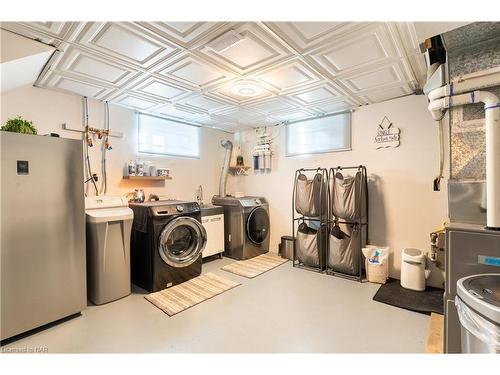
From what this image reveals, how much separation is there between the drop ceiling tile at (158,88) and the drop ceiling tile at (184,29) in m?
0.82

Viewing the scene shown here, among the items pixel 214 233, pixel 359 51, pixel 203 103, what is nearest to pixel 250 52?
pixel 359 51


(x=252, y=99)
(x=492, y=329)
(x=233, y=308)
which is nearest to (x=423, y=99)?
(x=252, y=99)

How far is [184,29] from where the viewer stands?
69.6 inches

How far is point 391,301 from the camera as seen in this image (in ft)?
8.48

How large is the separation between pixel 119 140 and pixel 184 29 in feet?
7.28

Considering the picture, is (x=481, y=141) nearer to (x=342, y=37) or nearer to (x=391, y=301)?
(x=342, y=37)

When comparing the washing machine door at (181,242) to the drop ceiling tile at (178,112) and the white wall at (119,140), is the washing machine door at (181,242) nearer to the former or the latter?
the white wall at (119,140)

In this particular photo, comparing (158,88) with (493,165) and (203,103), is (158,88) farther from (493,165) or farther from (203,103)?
(493,165)

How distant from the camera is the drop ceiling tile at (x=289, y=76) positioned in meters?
2.32

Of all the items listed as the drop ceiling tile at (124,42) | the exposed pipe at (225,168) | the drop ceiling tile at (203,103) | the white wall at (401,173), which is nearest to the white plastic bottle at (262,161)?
the exposed pipe at (225,168)

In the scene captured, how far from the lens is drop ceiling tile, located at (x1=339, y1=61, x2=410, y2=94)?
2377mm

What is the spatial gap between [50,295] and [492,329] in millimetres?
2943

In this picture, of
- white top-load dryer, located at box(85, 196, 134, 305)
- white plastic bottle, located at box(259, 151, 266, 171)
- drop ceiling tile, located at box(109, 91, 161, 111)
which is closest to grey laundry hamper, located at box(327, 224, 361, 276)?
white plastic bottle, located at box(259, 151, 266, 171)

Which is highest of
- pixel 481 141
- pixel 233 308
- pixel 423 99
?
pixel 423 99
